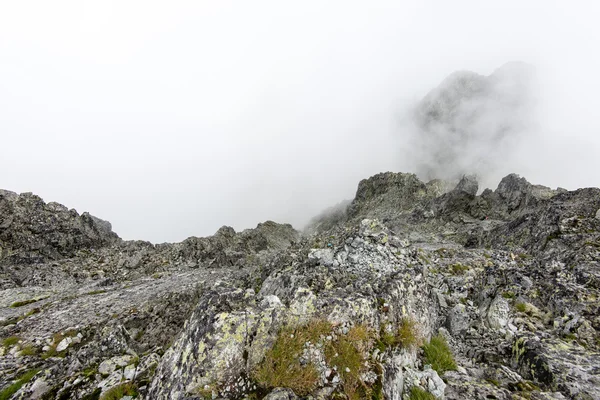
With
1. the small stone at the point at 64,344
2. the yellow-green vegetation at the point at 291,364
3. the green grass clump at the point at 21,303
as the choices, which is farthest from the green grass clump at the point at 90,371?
the green grass clump at the point at 21,303

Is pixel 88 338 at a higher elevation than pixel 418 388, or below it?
below

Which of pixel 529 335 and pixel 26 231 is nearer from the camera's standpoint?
pixel 529 335

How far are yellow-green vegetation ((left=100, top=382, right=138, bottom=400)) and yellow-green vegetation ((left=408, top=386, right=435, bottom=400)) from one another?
7690mm

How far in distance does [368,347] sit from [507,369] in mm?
4853

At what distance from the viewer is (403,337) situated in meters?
8.43

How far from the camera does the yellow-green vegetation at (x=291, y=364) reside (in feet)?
19.9

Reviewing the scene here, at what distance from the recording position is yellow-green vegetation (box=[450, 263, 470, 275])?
1933 cm

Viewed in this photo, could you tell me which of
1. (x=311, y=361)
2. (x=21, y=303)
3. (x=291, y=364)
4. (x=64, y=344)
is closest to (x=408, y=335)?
(x=311, y=361)

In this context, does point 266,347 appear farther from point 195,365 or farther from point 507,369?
point 507,369

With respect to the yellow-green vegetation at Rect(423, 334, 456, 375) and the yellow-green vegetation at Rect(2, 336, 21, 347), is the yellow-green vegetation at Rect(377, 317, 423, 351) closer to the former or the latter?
the yellow-green vegetation at Rect(423, 334, 456, 375)

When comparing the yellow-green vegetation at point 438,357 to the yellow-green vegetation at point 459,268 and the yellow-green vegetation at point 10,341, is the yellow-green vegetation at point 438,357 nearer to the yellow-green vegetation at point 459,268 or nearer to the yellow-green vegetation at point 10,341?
the yellow-green vegetation at point 459,268

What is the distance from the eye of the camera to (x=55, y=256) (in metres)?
36.2

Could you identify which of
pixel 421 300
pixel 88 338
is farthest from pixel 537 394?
pixel 88 338

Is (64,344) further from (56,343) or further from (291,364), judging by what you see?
(291,364)
